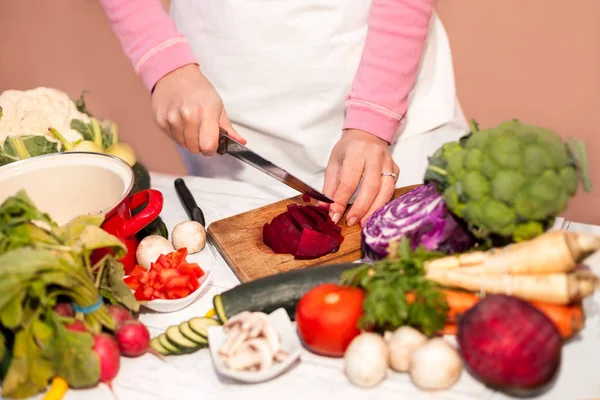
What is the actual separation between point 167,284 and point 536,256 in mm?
769

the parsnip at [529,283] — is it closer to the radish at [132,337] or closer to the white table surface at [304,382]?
the white table surface at [304,382]

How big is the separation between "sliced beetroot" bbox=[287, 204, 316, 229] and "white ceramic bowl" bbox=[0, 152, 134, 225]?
45 cm

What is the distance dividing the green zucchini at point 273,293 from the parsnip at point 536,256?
22cm

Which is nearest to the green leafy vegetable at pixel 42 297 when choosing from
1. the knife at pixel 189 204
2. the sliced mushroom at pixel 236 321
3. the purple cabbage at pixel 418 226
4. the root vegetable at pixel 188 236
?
the sliced mushroom at pixel 236 321

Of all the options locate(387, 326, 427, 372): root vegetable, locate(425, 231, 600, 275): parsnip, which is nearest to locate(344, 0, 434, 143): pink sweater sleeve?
→ locate(425, 231, 600, 275): parsnip

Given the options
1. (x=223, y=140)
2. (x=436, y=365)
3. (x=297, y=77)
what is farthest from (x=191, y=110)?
(x=436, y=365)

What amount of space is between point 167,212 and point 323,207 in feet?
1.62

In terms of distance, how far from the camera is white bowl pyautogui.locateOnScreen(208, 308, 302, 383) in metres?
1.06

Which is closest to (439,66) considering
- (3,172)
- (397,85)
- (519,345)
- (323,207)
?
(397,85)

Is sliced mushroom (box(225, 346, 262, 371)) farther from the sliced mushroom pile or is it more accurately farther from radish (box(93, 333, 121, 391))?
radish (box(93, 333, 121, 391))

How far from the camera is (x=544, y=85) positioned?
A: 2828 millimetres

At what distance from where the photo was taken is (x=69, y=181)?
146 cm

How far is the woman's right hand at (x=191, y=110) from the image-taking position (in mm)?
1641

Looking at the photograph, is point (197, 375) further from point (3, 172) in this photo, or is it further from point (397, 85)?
point (397, 85)
